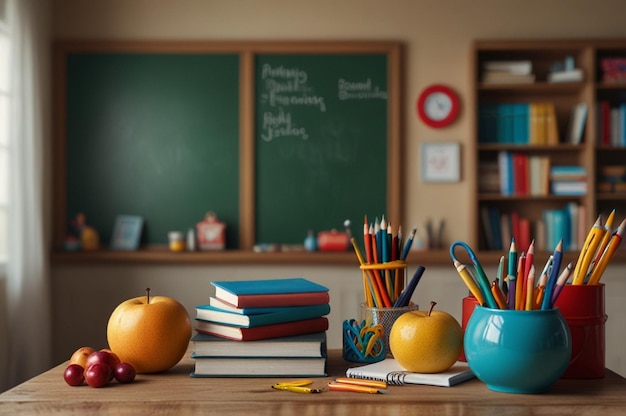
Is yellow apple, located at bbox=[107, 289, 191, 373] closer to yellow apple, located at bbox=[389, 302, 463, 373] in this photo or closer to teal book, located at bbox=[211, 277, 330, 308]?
teal book, located at bbox=[211, 277, 330, 308]

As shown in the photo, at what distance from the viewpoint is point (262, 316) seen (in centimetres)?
150

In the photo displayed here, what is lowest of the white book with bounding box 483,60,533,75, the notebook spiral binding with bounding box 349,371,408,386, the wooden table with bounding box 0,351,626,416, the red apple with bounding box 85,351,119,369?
the wooden table with bounding box 0,351,626,416

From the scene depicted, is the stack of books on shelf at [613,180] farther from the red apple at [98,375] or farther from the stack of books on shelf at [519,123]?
the red apple at [98,375]

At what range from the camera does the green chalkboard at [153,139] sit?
443 centimetres

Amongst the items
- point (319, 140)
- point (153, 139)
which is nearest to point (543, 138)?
point (319, 140)

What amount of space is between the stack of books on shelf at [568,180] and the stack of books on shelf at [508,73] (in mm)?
522

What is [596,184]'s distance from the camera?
4395mm

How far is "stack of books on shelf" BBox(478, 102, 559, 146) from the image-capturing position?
435cm

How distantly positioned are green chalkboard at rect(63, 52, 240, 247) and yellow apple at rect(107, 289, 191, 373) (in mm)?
2924

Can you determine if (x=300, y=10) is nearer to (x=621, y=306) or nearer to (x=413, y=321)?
(x=621, y=306)

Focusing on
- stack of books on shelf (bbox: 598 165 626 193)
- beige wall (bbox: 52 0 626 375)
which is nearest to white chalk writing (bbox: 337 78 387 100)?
beige wall (bbox: 52 0 626 375)

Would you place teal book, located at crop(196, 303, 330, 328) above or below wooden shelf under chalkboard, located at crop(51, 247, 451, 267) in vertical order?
above

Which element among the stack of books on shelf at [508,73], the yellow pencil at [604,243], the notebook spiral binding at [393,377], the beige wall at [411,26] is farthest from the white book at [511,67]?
the notebook spiral binding at [393,377]

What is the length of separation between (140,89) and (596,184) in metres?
2.62
